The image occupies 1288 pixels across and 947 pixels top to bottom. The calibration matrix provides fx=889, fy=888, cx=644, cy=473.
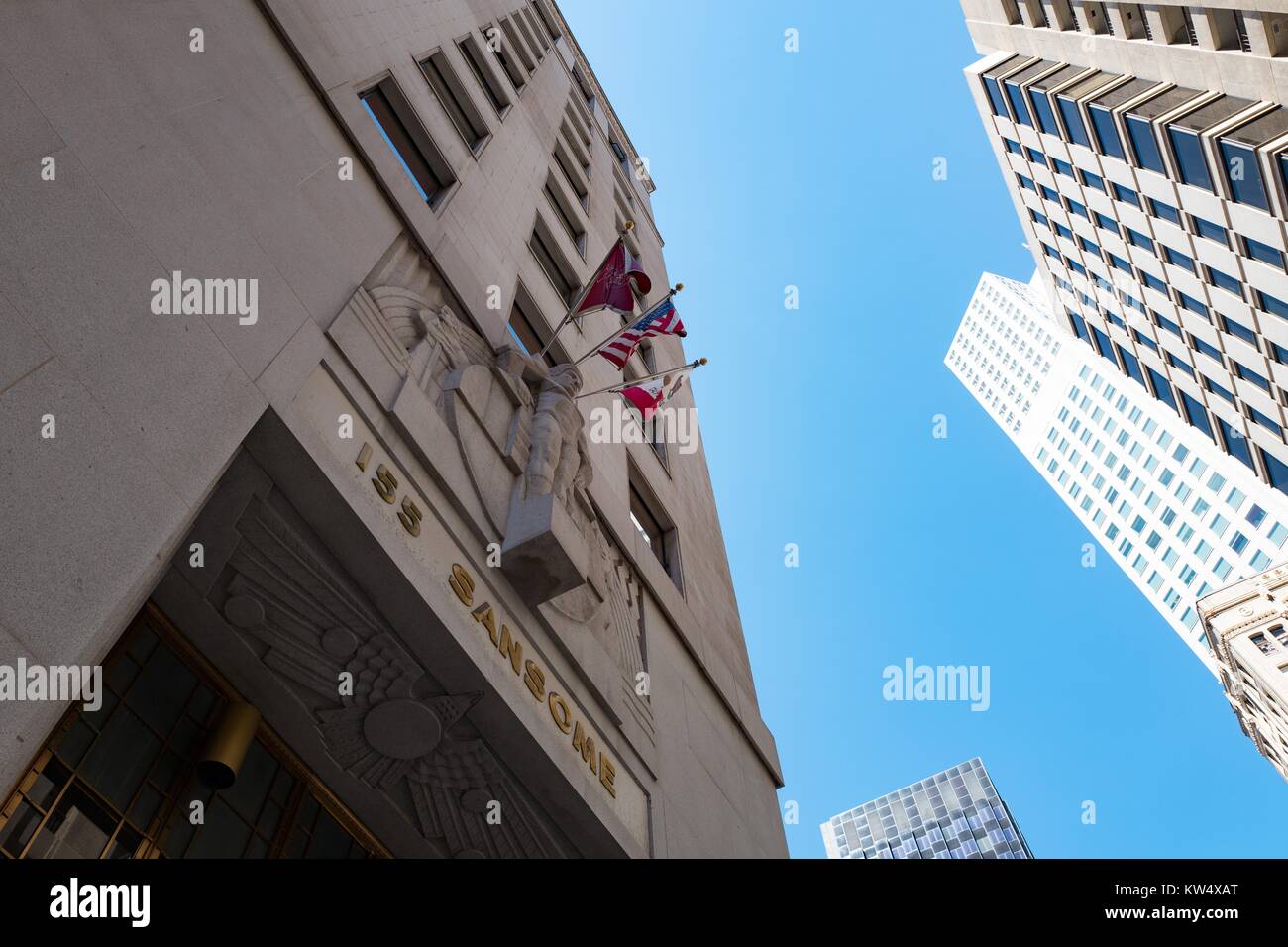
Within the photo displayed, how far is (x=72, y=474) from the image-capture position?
5.23 metres

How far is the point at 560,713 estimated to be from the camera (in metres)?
9.53

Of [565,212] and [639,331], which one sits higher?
[565,212]

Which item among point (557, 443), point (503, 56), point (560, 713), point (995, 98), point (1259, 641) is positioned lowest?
point (560, 713)

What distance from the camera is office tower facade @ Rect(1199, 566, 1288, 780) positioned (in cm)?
6288

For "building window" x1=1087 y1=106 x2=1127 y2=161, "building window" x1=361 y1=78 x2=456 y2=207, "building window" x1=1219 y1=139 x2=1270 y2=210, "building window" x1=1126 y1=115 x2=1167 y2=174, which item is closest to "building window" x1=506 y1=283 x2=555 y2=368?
"building window" x1=361 y1=78 x2=456 y2=207

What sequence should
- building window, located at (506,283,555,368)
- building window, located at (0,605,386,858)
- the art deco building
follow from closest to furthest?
the art deco building, building window, located at (0,605,386,858), building window, located at (506,283,555,368)

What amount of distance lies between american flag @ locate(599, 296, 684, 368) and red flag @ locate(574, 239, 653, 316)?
48cm

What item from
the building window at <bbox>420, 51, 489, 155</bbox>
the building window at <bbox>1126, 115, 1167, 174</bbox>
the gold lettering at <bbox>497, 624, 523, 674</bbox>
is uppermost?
the building window at <bbox>1126, 115, 1167, 174</bbox>

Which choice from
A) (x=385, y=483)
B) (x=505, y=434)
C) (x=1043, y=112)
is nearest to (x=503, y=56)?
(x=505, y=434)

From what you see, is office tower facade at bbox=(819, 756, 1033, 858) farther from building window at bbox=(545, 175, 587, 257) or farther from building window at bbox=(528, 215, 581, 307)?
building window at bbox=(528, 215, 581, 307)

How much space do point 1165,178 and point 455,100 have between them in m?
23.7

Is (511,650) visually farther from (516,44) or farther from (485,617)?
(516,44)
